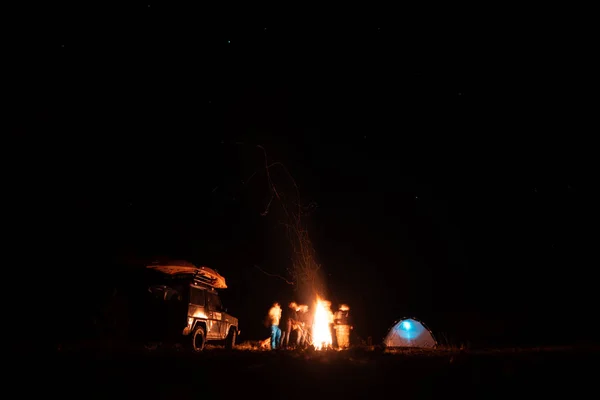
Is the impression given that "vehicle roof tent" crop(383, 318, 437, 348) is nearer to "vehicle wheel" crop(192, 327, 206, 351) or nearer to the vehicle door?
the vehicle door

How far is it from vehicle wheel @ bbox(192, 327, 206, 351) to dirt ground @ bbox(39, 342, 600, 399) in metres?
4.39

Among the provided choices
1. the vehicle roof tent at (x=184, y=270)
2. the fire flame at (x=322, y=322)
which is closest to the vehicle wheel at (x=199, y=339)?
the vehicle roof tent at (x=184, y=270)

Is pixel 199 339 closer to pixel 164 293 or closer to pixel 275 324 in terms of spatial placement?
pixel 164 293

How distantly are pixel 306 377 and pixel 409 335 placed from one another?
1157cm

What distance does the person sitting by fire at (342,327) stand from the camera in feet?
38.2

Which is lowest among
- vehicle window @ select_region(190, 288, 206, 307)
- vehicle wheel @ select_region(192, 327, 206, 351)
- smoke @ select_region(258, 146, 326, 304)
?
vehicle wheel @ select_region(192, 327, 206, 351)

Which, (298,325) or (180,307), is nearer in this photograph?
(180,307)

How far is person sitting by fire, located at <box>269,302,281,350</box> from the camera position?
12.6 meters

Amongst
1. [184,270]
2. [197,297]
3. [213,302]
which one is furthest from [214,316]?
[184,270]

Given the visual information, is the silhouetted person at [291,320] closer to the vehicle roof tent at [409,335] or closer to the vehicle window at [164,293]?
the vehicle window at [164,293]

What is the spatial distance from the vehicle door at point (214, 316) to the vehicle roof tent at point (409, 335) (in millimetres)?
6471

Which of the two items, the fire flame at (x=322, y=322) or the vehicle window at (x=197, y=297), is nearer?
the vehicle window at (x=197, y=297)

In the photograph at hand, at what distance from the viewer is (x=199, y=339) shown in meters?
11.1

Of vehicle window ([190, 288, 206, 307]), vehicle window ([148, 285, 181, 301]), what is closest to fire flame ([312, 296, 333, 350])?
vehicle window ([190, 288, 206, 307])
